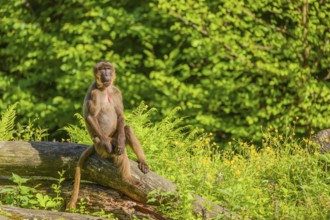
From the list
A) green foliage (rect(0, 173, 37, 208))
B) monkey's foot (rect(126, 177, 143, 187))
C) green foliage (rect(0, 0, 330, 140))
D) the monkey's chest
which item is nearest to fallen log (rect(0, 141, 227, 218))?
monkey's foot (rect(126, 177, 143, 187))

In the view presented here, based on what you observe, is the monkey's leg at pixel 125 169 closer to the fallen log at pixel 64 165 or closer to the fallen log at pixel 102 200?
the fallen log at pixel 64 165

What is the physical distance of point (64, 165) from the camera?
7.87 m

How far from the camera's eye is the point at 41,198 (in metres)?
7.51

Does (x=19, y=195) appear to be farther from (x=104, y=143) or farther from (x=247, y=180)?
(x=247, y=180)

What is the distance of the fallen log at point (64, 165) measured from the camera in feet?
24.9

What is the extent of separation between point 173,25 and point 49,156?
18.7 feet

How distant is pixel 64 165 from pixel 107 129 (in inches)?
21.6

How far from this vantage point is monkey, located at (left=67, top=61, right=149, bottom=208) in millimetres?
7523

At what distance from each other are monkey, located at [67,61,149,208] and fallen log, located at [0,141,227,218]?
2.9 inches

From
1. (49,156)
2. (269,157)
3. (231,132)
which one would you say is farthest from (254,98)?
(49,156)

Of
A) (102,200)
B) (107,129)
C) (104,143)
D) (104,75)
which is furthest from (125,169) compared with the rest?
(104,75)

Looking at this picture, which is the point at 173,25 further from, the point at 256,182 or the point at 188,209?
the point at 188,209

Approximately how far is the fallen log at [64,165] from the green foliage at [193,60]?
470 centimetres

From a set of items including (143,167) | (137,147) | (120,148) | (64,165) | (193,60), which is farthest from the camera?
(193,60)
